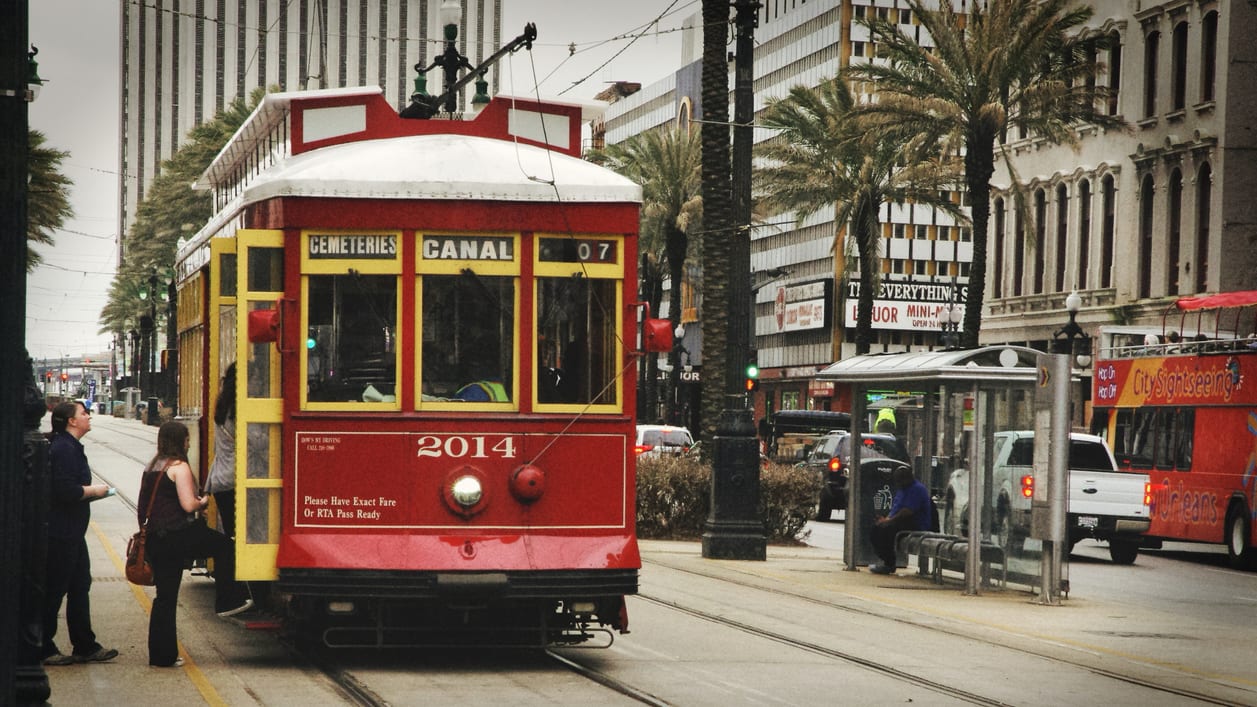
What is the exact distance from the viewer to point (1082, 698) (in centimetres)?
1068

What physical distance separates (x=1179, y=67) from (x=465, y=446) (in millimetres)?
40608

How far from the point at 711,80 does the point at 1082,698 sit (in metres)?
15.0

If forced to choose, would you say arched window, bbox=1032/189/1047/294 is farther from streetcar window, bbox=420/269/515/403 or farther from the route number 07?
the route number 07

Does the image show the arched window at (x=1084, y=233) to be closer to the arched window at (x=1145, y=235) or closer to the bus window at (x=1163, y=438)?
the arched window at (x=1145, y=235)

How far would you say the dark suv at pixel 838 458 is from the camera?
2111cm

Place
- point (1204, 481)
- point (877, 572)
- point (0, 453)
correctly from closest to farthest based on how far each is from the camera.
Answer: point (0, 453), point (877, 572), point (1204, 481)

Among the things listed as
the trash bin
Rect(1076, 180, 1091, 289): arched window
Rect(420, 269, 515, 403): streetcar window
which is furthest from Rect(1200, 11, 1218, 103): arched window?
Rect(420, 269, 515, 403): streetcar window

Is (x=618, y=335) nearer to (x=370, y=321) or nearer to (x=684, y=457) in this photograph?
(x=370, y=321)

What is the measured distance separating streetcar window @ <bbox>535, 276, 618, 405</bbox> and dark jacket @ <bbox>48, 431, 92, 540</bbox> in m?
2.82

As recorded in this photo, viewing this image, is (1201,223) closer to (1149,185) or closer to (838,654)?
(1149,185)

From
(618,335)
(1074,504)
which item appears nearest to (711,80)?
(1074,504)

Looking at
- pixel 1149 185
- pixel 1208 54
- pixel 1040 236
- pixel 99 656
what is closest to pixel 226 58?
pixel 1040 236

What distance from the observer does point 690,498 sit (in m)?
24.5

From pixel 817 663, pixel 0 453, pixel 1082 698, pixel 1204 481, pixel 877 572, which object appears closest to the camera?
pixel 0 453
